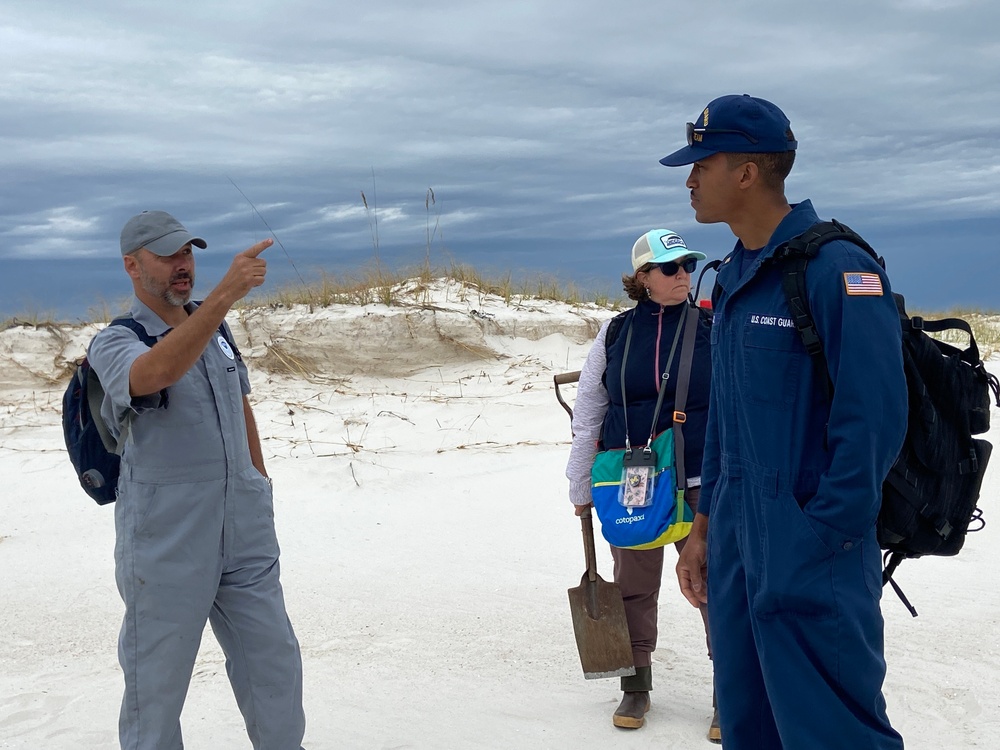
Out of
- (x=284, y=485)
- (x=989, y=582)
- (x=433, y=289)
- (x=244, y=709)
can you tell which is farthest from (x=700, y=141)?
(x=433, y=289)

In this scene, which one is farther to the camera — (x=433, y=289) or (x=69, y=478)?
(x=433, y=289)

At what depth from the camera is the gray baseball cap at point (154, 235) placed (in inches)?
137

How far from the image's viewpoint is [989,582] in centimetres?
645

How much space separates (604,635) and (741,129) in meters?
2.49

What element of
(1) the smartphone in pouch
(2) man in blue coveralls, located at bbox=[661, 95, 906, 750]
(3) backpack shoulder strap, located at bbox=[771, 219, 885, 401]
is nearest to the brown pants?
(1) the smartphone in pouch

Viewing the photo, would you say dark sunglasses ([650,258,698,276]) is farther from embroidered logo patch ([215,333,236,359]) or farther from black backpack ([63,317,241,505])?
black backpack ([63,317,241,505])

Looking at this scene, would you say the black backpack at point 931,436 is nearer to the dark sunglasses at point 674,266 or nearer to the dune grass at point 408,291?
the dark sunglasses at point 674,266

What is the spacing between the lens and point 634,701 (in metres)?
4.48

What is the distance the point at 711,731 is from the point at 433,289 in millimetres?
10474

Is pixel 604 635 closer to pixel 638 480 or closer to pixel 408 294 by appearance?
pixel 638 480

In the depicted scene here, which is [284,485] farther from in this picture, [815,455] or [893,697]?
[815,455]

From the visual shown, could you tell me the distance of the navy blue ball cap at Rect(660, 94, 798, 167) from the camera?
2.74 metres

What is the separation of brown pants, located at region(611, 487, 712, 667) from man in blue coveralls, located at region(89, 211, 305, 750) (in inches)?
61.9

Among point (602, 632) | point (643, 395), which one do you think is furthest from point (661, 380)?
point (602, 632)
